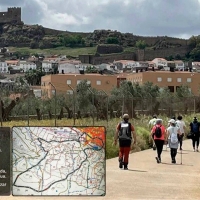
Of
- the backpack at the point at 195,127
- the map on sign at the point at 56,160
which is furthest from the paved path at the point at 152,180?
the backpack at the point at 195,127

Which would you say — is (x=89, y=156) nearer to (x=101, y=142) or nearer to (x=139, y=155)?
(x=101, y=142)

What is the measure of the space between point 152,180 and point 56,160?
624 cm

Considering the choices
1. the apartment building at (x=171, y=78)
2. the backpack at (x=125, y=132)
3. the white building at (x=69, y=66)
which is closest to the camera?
the backpack at (x=125, y=132)

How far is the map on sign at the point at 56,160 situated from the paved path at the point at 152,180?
2.97 metres

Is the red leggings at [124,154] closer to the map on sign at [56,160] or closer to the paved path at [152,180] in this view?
the paved path at [152,180]

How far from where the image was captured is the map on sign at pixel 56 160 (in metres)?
8.18

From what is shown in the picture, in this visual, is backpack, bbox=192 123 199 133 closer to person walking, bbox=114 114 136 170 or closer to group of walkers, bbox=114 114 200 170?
group of walkers, bbox=114 114 200 170

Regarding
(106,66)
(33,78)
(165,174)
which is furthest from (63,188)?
(106,66)

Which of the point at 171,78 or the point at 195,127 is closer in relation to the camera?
the point at 195,127

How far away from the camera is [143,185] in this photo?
1323 cm

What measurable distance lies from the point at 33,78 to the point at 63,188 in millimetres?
124469

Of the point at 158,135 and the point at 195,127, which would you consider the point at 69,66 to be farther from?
the point at 158,135

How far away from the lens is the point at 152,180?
14141 millimetres

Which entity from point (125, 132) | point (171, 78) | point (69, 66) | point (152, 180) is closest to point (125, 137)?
point (125, 132)
